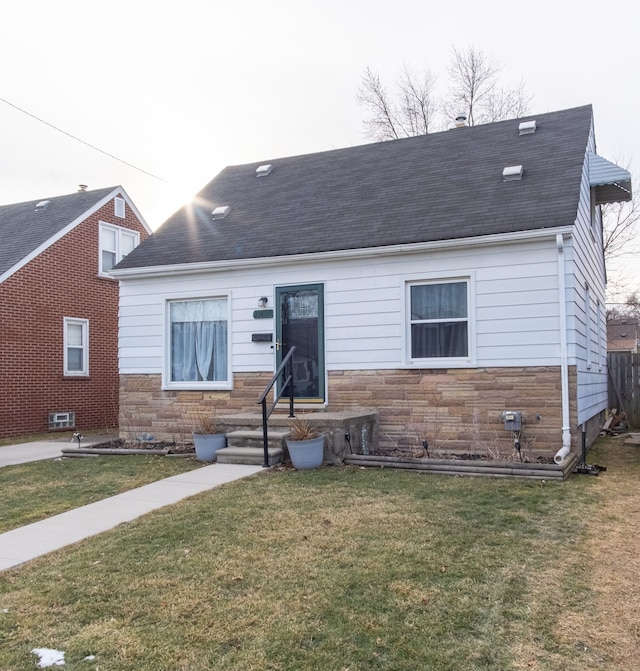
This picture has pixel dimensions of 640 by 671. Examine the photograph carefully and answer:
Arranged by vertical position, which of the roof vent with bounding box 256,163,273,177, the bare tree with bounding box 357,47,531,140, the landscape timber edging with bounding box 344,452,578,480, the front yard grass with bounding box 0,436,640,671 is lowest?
the front yard grass with bounding box 0,436,640,671

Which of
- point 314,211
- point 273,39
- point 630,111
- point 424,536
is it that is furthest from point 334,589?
point 630,111

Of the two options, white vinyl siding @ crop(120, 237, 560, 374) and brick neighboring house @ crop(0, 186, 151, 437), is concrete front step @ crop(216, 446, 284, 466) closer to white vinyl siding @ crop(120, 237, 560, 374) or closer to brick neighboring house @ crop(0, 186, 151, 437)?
white vinyl siding @ crop(120, 237, 560, 374)

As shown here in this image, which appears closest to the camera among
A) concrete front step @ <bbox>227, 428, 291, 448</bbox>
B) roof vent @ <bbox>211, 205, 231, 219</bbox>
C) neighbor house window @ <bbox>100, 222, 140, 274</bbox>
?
concrete front step @ <bbox>227, 428, 291, 448</bbox>

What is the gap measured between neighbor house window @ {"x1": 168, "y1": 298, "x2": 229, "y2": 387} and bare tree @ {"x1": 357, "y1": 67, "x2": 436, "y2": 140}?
616 inches

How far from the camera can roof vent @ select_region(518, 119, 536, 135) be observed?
10.6 m

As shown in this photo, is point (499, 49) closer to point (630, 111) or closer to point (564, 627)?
point (630, 111)

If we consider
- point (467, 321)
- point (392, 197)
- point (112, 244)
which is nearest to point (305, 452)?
point (467, 321)

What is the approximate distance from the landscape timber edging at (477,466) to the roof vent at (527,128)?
5886 millimetres

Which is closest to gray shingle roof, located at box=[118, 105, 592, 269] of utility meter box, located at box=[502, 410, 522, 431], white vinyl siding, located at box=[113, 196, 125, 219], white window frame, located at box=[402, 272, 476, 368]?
white window frame, located at box=[402, 272, 476, 368]

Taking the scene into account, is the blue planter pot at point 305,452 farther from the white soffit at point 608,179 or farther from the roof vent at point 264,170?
the roof vent at point 264,170

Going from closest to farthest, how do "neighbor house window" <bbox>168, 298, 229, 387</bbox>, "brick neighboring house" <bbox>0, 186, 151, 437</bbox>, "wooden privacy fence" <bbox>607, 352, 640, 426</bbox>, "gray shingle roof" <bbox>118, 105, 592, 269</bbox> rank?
"gray shingle roof" <bbox>118, 105, 592, 269</bbox> < "neighbor house window" <bbox>168, 298, 229, 387</bbox> < "brick neighboring house" <bbox>0, 186, 151, 437</bbox> < "wooden privacy fence" <bbox>607, 352, 640, 426</bbox>

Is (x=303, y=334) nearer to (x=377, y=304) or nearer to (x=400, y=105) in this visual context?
(x=377, y=304)

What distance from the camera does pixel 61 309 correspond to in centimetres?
1435

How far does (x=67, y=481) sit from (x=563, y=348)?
Result: 20.8 feet
